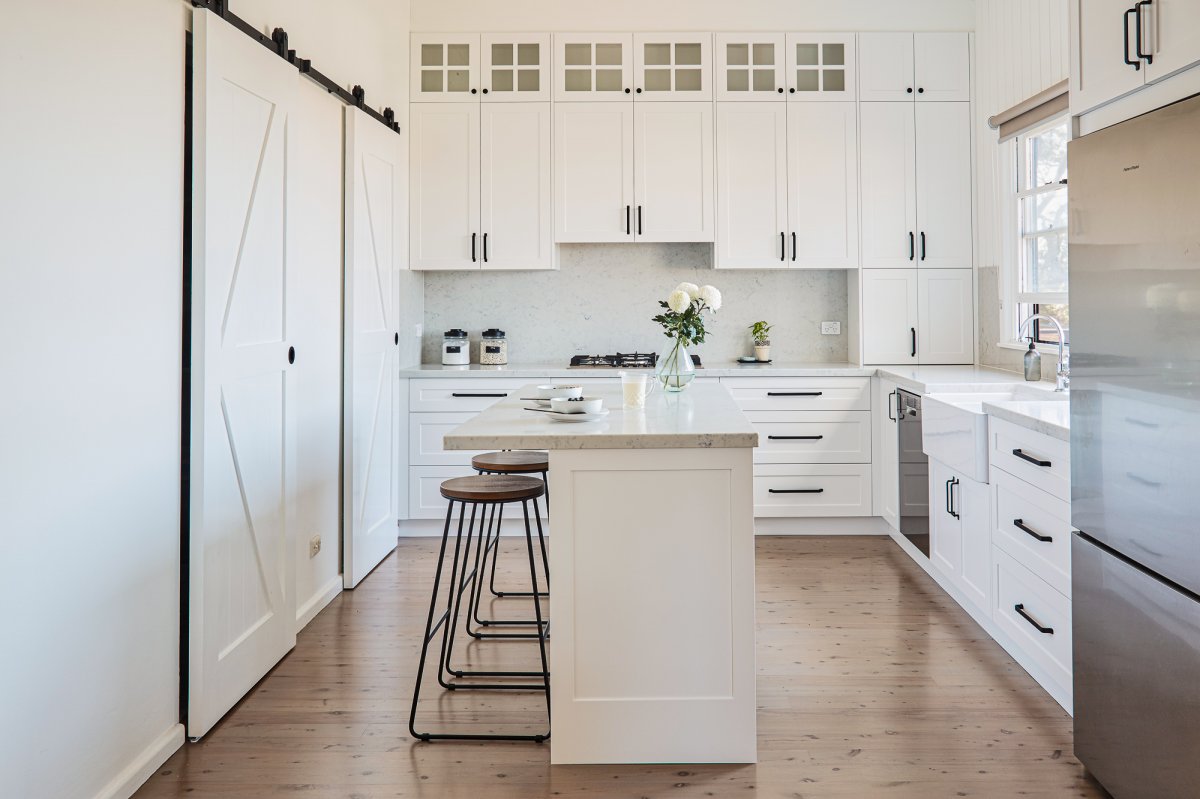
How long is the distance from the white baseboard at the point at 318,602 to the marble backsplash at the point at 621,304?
1.92 m

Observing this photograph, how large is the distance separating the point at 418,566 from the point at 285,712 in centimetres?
170

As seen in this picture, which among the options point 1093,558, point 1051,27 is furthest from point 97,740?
point 1051,27

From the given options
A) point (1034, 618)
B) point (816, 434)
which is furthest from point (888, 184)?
point (1034, 618)

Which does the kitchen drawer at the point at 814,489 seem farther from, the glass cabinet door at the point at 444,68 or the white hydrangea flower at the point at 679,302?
the glass cabinet door at the point at 444,68

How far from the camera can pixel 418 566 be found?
4.50 m

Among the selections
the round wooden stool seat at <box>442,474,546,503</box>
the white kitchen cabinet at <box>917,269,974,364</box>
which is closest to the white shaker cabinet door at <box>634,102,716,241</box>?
the white kitchen cabinet at <box>917,269,974,364</box>

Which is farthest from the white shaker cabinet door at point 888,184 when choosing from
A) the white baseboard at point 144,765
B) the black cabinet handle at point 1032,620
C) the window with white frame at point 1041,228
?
the white baseboard at point 144,765

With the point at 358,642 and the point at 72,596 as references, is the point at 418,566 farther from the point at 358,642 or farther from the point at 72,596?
the point at 72,596

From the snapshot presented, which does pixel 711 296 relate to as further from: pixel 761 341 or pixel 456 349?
pixel 456 349

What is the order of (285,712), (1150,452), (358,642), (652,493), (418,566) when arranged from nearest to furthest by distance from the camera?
(1150,452) → (652,493) → (285,712) → (358,642) → (418,566)

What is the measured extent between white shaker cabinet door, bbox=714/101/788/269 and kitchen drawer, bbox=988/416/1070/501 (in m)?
2.20

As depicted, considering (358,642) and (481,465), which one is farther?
(358,642)

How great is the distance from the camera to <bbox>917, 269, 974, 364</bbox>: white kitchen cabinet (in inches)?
202

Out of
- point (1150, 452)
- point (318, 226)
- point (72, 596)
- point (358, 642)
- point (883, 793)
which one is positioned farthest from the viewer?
point (318, 226)
